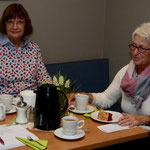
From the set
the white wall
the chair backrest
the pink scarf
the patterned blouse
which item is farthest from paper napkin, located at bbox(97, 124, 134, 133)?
the white wall

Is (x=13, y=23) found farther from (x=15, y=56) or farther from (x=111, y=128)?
(x=111, y=128)

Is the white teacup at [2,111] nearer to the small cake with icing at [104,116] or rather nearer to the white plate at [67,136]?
the white plate at [67,136]

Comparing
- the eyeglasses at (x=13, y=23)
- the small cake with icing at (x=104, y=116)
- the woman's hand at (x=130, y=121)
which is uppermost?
the eyeglasses at (x=13, y=23)

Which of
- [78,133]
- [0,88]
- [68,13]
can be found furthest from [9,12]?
[78,133]

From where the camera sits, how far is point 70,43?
3.51 meters

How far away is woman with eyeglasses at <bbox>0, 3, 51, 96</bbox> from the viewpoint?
2543 millimetres

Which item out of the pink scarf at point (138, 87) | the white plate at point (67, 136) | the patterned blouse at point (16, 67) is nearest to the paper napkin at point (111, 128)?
the white plate at point (67, 136)

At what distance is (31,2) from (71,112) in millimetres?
1556

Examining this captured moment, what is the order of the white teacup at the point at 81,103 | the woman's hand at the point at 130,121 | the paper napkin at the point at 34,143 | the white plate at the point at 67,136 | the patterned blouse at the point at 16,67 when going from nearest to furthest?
the paper napkin at the point at 34,143 → the white plate at the point at 67,136 → the woman's hand at the point at 130,121 → the white teacup at the point at 81,103 → the patterned blouse at the point at 16,67

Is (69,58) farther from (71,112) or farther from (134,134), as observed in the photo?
(134,134)

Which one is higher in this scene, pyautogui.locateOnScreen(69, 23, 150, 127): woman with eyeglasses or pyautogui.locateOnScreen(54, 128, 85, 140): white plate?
pyautogui.locateOnScreen(69, 23, 150, 127): woman with eyeglasses

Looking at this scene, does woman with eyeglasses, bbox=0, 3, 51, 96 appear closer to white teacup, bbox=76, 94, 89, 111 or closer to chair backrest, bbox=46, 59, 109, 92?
chair backrest, bbox=46, 59, 109, 92

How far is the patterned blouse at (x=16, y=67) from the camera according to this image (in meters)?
2.54

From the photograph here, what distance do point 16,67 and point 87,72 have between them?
3.30ft
